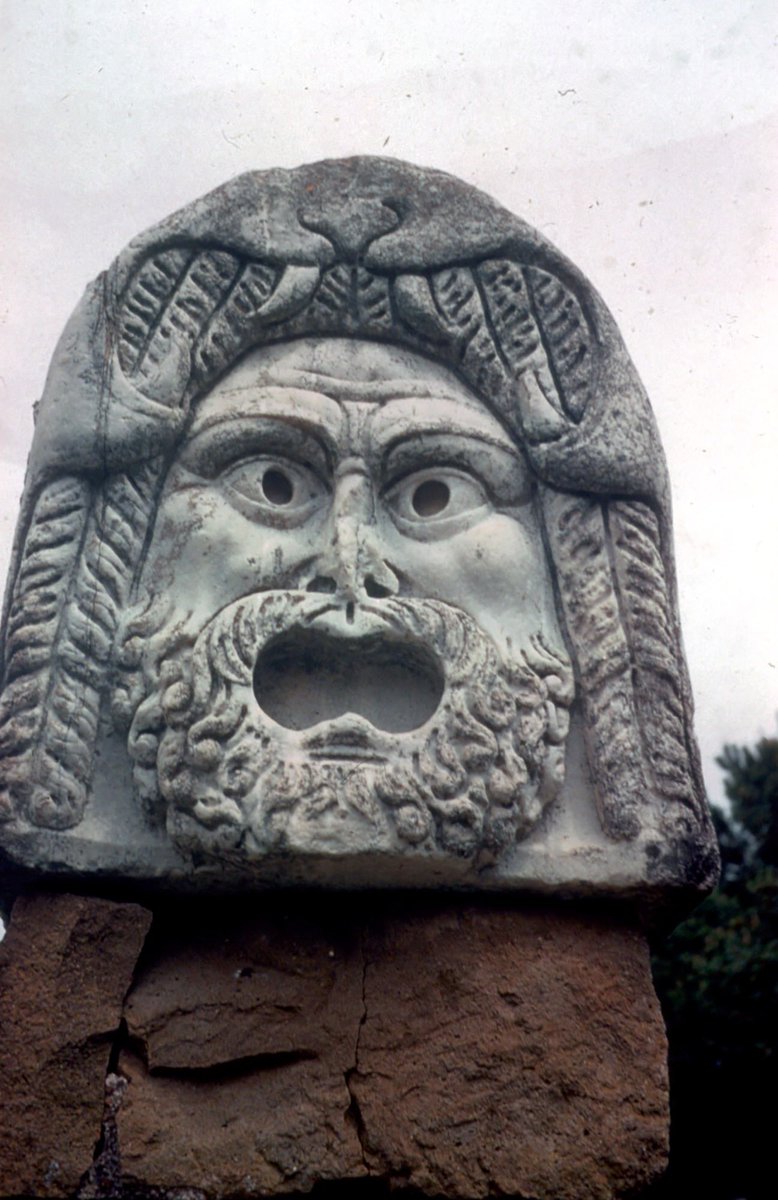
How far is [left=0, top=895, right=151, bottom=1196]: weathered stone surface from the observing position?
2699mm

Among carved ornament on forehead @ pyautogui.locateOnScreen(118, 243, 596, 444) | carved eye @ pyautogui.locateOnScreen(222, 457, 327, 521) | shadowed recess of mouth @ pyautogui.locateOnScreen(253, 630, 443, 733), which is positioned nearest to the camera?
shadowed recess of mouth @ pyautogui.locateOnScreen(253, 630, 443, 733)

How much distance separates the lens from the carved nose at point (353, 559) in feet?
9.86


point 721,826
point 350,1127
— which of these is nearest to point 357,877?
point 350,1127

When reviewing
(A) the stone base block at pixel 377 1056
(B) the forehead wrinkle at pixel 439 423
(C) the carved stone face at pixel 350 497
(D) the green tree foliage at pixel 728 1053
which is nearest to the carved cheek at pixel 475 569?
(C) the carved stone face at pixel 350 497

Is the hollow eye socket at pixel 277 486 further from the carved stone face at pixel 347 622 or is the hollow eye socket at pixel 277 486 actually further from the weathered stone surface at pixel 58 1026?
the weathered stone surface at pixel 58 1026

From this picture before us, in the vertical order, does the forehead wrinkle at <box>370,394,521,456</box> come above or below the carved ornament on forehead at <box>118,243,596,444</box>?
below

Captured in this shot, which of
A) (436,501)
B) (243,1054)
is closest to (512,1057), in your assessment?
(243,1054)

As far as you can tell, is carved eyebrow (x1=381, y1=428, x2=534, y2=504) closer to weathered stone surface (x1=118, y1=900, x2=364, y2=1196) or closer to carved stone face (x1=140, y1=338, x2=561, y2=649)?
carved stone face (x1=140, y1=338, x2=561, y2=649)

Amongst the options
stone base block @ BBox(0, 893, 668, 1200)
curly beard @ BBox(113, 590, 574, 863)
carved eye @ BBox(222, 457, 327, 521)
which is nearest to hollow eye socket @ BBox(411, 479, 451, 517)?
carved eye @ BBox(222, 457, 327, 521)

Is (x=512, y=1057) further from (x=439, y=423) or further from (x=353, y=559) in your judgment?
(x=439, y=423)

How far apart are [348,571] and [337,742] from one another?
0.39 metres

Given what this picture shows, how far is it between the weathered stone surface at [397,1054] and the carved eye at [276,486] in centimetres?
90

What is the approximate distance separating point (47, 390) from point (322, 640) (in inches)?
37.6

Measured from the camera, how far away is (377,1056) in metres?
2.84
